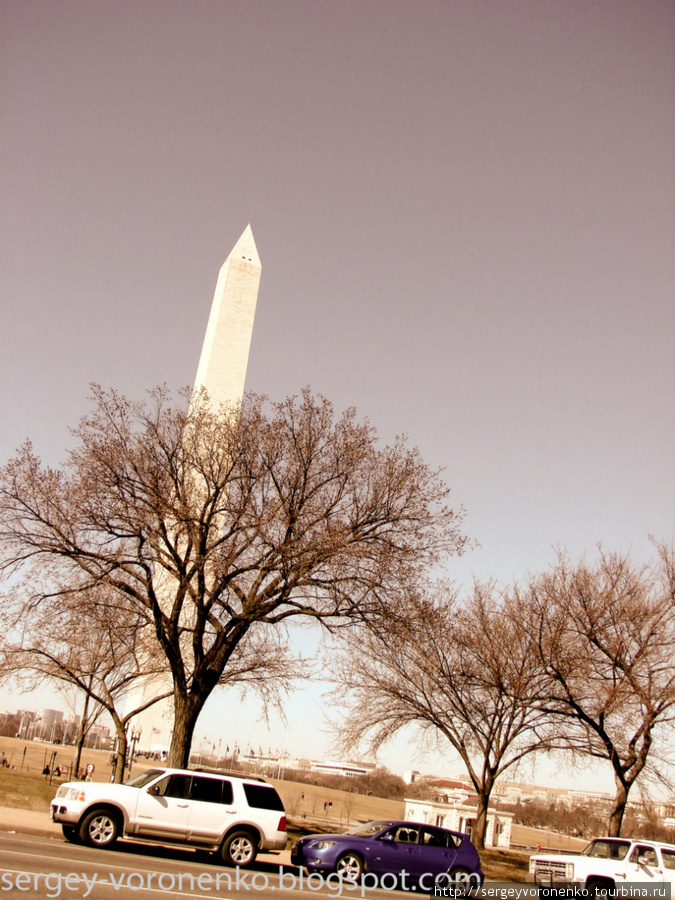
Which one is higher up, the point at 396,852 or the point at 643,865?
the point at 643,865

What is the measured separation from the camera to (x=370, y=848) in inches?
540

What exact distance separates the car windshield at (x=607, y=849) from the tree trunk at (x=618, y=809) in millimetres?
8641

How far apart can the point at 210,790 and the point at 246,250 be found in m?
31.6

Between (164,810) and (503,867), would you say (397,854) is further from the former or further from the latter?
(503,867)

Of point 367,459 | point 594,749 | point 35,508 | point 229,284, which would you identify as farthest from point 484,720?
point 229,284

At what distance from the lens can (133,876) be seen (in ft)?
32.1

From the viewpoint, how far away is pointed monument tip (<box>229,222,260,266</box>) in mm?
39812

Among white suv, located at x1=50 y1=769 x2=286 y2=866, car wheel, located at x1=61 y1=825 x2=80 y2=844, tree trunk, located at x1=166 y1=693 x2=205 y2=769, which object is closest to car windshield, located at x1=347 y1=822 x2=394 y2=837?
white suv, located at x1=50 y1=769 x2=286 y2=866

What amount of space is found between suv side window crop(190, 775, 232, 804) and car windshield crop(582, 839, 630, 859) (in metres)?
6.77

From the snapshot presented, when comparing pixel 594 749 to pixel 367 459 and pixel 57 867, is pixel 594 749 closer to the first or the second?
pixel 367 459

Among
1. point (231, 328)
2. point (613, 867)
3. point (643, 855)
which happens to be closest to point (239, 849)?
point (613, 867)

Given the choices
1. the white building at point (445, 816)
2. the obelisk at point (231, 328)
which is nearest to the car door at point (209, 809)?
the white building at point (445, 816)

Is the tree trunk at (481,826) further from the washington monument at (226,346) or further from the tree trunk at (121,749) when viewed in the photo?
the washington monument at (226,346)

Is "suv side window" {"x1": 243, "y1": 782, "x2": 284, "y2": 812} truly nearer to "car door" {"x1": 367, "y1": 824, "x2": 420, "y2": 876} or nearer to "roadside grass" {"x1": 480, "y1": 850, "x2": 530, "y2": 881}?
"car door" {"x1": 367, "y1": 824, "x2": 420, "y2": 876}
